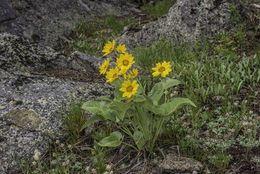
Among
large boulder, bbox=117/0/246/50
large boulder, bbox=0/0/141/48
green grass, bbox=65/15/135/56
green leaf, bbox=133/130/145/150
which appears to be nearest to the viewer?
green leaf, bbox=133/130/145/150

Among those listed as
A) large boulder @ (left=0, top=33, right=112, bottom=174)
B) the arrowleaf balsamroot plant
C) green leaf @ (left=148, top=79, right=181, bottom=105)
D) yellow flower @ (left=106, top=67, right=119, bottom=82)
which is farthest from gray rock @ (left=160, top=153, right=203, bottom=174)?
large boulder @ (left=0, top=33, right=112, bottom=174)

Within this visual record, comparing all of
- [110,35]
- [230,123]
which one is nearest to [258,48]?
[230,123]

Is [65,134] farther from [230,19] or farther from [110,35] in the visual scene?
[110,35]

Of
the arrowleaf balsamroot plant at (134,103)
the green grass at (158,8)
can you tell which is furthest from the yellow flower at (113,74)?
the green grass at (158,8)

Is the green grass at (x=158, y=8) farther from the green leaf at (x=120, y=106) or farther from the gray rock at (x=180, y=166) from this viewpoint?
the gray rock at (x=180, y=166)

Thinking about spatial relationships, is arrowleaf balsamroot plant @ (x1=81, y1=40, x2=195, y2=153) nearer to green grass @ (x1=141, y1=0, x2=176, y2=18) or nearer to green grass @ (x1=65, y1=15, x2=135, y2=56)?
green grass @ (x1=65, y1=15, x2=135, y2=56)

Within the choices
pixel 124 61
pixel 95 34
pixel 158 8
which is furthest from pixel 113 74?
pixel 158 8
